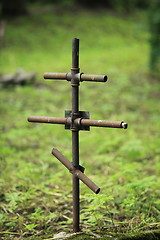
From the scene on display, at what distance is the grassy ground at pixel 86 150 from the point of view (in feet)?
9.68

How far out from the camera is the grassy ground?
2951 mm

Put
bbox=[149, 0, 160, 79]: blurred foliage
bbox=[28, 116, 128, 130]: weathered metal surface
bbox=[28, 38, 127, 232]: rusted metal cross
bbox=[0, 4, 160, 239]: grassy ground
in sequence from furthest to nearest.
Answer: bbox=[149, 0, 160, 79]: blurred foliage
bbox=[0, 4, 160, 239]: grassy ground
bbox=[28, 38, 127, 232]: rusted metal cross
bbox=[28, 116, 128, 130]: weathered metal surface

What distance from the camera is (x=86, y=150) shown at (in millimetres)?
5402

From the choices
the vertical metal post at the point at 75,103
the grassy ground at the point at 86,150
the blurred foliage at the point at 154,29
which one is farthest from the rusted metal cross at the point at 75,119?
the blurred foliage at the point at 154,29

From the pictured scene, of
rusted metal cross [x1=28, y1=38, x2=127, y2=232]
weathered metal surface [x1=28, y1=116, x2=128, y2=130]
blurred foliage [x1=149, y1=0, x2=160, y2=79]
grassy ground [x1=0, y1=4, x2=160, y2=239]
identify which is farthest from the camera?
blurred foliage [x1=149, y1=0, x2=160, y2=79]

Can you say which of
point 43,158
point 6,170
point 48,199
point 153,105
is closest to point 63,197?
point 48,199

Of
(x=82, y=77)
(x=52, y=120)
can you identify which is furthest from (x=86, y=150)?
(x=82, y=77)

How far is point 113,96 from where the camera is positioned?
29.0 feet

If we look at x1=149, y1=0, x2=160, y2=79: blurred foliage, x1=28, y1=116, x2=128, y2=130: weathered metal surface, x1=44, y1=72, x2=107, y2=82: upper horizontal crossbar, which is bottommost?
x1=28, y1=116, x2=128, y2=130: weathered metal surface

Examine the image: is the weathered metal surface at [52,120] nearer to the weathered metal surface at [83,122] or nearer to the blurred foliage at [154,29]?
the weathered metal surface at [83,122]

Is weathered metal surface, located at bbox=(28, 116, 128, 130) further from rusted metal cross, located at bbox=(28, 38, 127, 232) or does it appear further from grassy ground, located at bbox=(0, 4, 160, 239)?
grassy ground, located at bbox=(0, 4, 160, 239)

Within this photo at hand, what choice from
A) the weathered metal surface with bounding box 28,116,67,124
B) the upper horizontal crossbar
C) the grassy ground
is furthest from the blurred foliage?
the weathered metal surface with bounding box 28,116,67,124

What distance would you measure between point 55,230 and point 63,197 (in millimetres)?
685

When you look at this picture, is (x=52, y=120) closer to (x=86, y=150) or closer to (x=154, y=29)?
(x=86, y=150)
